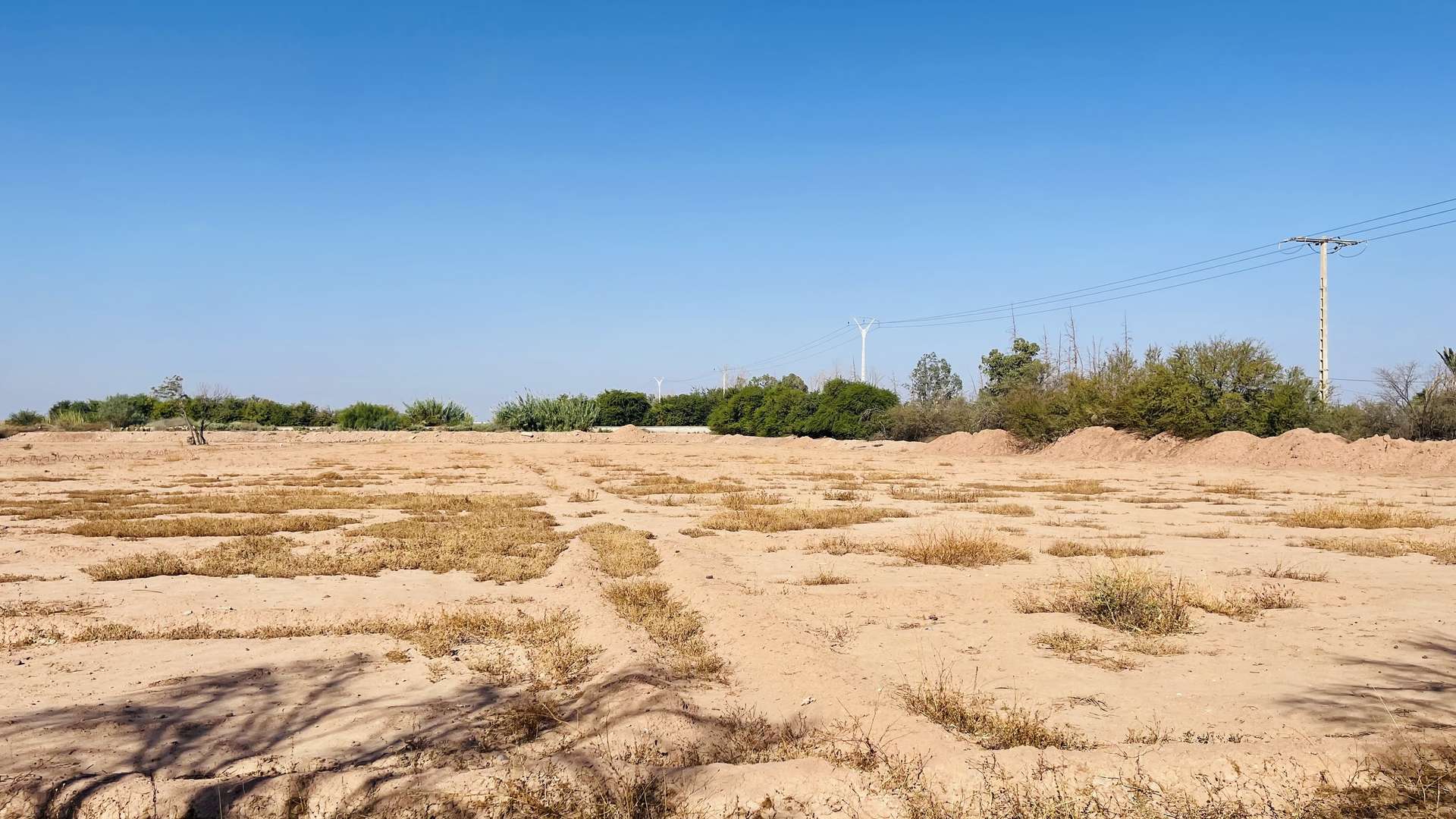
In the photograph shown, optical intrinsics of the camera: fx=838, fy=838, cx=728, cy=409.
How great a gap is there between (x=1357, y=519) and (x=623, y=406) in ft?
212

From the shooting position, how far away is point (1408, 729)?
4047 mm

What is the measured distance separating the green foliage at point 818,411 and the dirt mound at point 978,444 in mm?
8968

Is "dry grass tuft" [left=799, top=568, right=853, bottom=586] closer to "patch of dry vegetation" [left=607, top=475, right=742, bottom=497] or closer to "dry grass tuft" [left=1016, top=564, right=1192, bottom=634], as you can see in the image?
"dry grass tuft" [left=1016, top=564, right=1192, bottom=634]

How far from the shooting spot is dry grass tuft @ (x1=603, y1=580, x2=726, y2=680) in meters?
5.59

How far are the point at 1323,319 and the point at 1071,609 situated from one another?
105 ft

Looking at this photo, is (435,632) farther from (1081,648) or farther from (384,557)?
(1081,648)

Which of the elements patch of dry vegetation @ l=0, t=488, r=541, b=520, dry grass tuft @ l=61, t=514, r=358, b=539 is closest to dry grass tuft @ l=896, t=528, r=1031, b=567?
patch of dry vegetation @ l=0, t=488, r=541, b=520

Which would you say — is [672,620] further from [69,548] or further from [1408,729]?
[69,548]

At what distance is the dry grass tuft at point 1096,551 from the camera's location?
9.77 metres

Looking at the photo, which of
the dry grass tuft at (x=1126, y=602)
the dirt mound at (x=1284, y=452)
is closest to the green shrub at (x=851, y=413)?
the dirt mound at (x=1284, y=452)

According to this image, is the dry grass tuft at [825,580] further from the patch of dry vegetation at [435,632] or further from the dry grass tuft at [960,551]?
the patch of dry vegetation at [435,632]

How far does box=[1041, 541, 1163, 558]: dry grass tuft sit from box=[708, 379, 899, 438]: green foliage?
39083mm

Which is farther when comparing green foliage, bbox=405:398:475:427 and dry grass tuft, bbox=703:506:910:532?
green foliage, bbox=405:398:475:427

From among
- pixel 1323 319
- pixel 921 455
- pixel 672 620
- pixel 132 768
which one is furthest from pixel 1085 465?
pixel 132 768
